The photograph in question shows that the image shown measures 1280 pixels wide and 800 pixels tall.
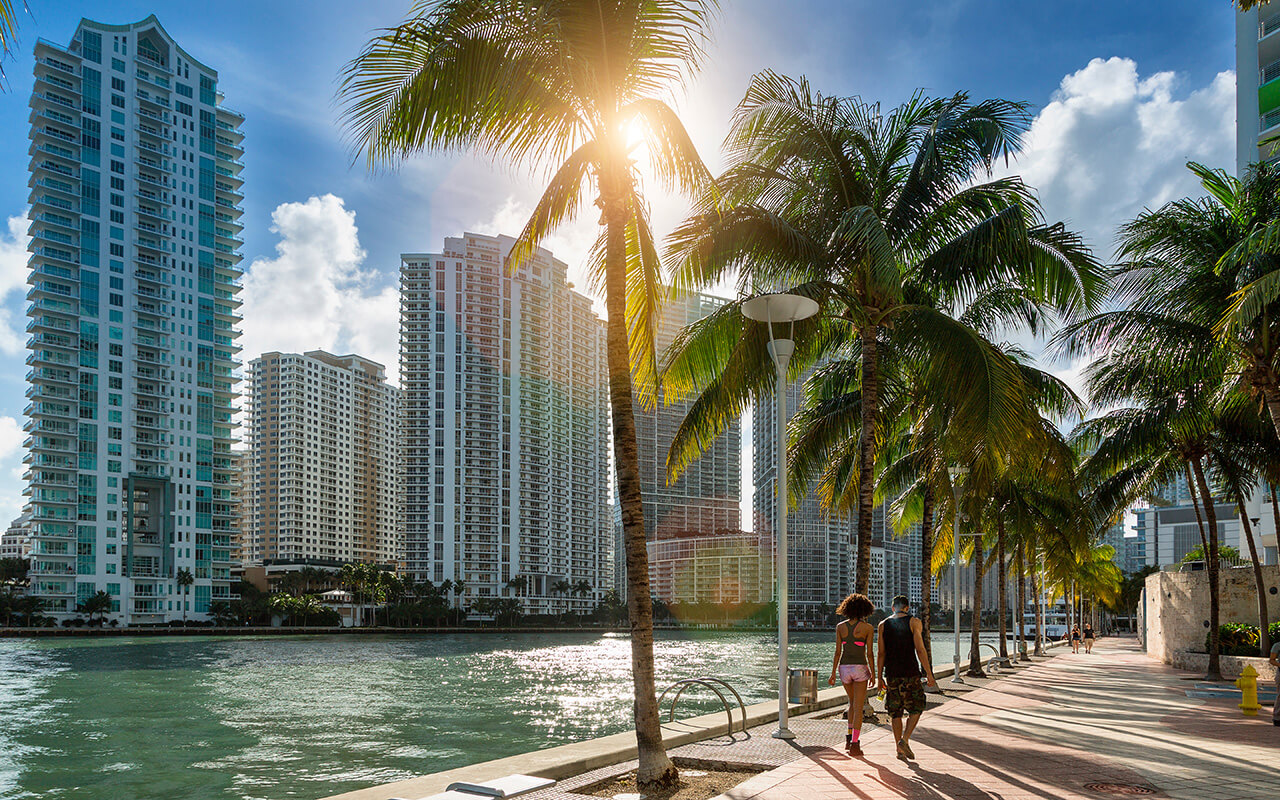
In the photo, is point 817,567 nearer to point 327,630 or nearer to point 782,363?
point 327,630

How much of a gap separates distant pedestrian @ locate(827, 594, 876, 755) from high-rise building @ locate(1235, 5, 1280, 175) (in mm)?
47242

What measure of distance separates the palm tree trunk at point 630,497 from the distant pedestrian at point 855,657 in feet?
8.67

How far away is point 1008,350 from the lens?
23.1 m

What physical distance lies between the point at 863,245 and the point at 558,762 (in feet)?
26.9

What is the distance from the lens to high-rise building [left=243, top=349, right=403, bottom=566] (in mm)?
181875

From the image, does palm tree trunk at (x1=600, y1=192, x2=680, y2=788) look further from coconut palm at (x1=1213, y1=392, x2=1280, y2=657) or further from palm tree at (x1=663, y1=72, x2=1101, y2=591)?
coconut palm at (x1=1213, y1=392, x2=1280, y2=657)

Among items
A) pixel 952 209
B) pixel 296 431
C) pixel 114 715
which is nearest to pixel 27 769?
pixel 114 715

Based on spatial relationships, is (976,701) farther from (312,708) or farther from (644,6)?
(312,708)

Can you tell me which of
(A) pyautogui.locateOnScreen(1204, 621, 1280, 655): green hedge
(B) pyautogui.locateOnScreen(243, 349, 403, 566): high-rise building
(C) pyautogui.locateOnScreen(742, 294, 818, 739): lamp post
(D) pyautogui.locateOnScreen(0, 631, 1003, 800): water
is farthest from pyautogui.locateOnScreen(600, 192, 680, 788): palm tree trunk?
(B) pyautogui.locateOnScreen(243, 349, 403, 566): high-rise building

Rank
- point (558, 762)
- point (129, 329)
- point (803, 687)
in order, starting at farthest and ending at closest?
1. point (129, 329)
2. point (803, 687)
3. point (558, 762)

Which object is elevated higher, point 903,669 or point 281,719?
point 903,669

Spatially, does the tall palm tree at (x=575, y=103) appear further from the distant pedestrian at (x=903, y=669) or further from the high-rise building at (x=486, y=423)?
the high-rise building at (x=486, y=423)

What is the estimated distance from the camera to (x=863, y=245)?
1310 centimetres

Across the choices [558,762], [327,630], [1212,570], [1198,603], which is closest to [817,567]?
[327,630]
